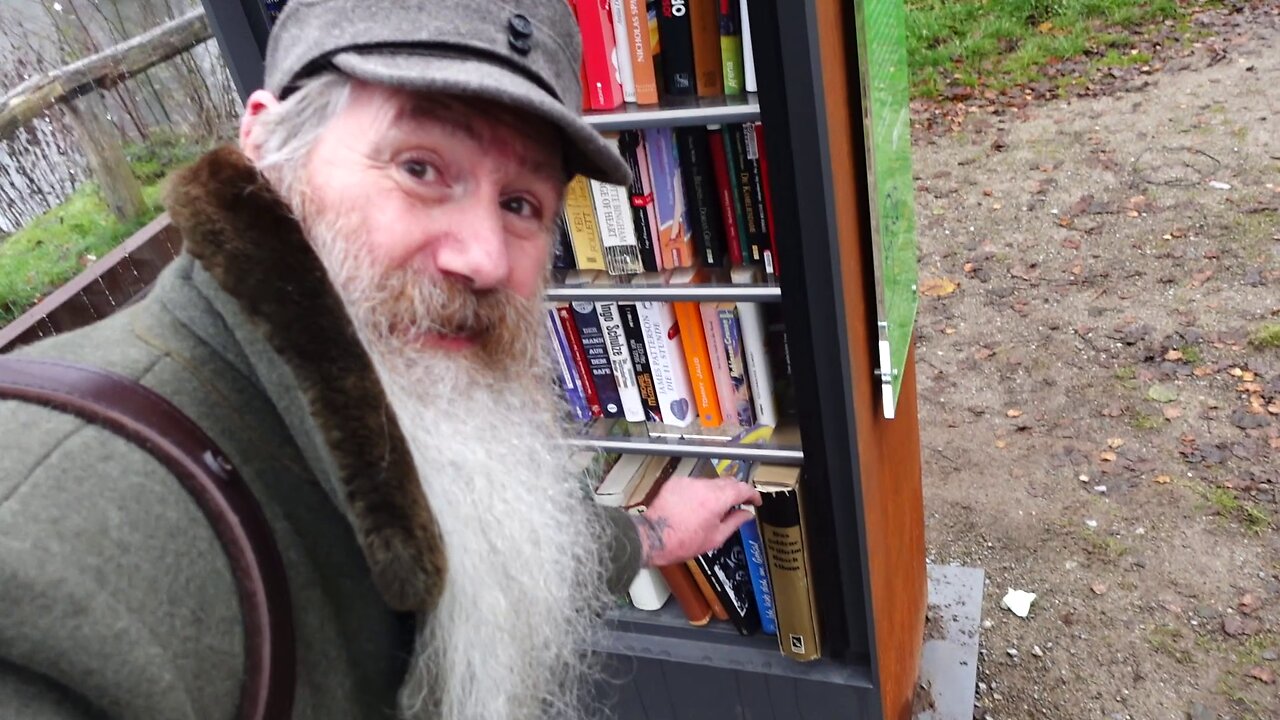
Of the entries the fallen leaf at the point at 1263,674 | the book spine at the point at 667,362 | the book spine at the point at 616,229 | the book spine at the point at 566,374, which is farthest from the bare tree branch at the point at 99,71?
the fallen leaf at the point at 1263,674

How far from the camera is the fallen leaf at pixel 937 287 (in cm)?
434

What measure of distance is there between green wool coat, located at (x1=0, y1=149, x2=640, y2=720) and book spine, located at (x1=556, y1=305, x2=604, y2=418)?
113 centimetres

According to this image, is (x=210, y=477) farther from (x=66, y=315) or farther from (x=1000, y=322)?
(x=1000, y=322)

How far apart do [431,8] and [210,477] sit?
585mm

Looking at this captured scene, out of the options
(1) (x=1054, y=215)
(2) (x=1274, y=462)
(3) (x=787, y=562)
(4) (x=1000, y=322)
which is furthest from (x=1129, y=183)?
(3) (x=787, y=562)

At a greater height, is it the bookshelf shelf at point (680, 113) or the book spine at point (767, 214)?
the bookshelf shelf at point (680, 113)

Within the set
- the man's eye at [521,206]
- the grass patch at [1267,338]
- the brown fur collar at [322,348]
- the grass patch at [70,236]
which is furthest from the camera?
the grass patch at [1267,338]

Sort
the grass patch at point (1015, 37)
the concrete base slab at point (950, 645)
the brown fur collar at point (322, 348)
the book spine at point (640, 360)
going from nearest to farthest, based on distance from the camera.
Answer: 1. the brown fur collar at point (322, 348)
2. the book spine at point (640, 360)
3. the concrete base slab at point (950, 645)
4. the grass patch at point (1015, 37)

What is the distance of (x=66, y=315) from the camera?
→ 9.46 ft

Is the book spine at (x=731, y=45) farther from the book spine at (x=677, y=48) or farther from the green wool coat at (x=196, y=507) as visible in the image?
the green wool coat at (x=196, y=507)

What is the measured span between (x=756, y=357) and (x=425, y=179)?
1.06 meters

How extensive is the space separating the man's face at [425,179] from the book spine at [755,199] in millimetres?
687

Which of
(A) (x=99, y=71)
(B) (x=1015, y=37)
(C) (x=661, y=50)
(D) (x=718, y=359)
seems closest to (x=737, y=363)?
(D) (x=718, y=359)

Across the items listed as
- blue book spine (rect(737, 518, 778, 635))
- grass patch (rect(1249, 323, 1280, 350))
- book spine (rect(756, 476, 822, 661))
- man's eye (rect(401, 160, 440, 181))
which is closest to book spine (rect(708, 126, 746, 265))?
book spine (rect(756, 476, 822, 661))
